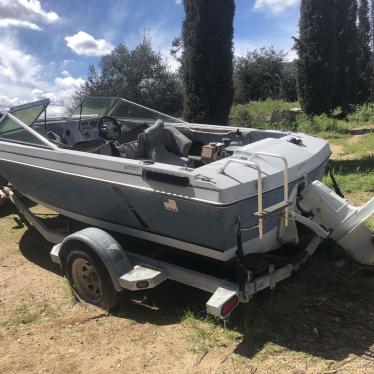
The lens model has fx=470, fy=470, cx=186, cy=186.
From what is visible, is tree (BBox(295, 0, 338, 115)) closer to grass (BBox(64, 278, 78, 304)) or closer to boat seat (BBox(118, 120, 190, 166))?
boat seat (BBox(118, 120, 190, 166))

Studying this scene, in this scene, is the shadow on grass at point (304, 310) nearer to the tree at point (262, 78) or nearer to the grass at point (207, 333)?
the grass at point (207, 333)

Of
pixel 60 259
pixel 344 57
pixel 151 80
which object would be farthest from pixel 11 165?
pixel 344 57

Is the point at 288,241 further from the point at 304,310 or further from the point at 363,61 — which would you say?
the point at 363,61

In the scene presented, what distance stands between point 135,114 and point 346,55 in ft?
48.8

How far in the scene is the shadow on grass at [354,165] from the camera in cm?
760

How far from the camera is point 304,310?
357 centimetres

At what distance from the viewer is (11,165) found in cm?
483

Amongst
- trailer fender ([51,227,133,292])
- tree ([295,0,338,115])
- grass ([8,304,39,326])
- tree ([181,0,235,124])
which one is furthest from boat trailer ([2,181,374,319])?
tree ([295,0,338,115])

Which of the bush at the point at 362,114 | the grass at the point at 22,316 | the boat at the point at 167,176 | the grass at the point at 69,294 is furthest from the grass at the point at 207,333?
the bush at the point at 362,114

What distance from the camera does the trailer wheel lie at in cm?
367

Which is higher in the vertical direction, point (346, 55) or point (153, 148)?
point (346, 55)

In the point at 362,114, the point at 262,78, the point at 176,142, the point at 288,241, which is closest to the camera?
the point at 288,241

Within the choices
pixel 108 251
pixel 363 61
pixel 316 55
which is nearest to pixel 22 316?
pixel 108 251

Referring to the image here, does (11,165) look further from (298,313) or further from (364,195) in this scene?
(364,195)
